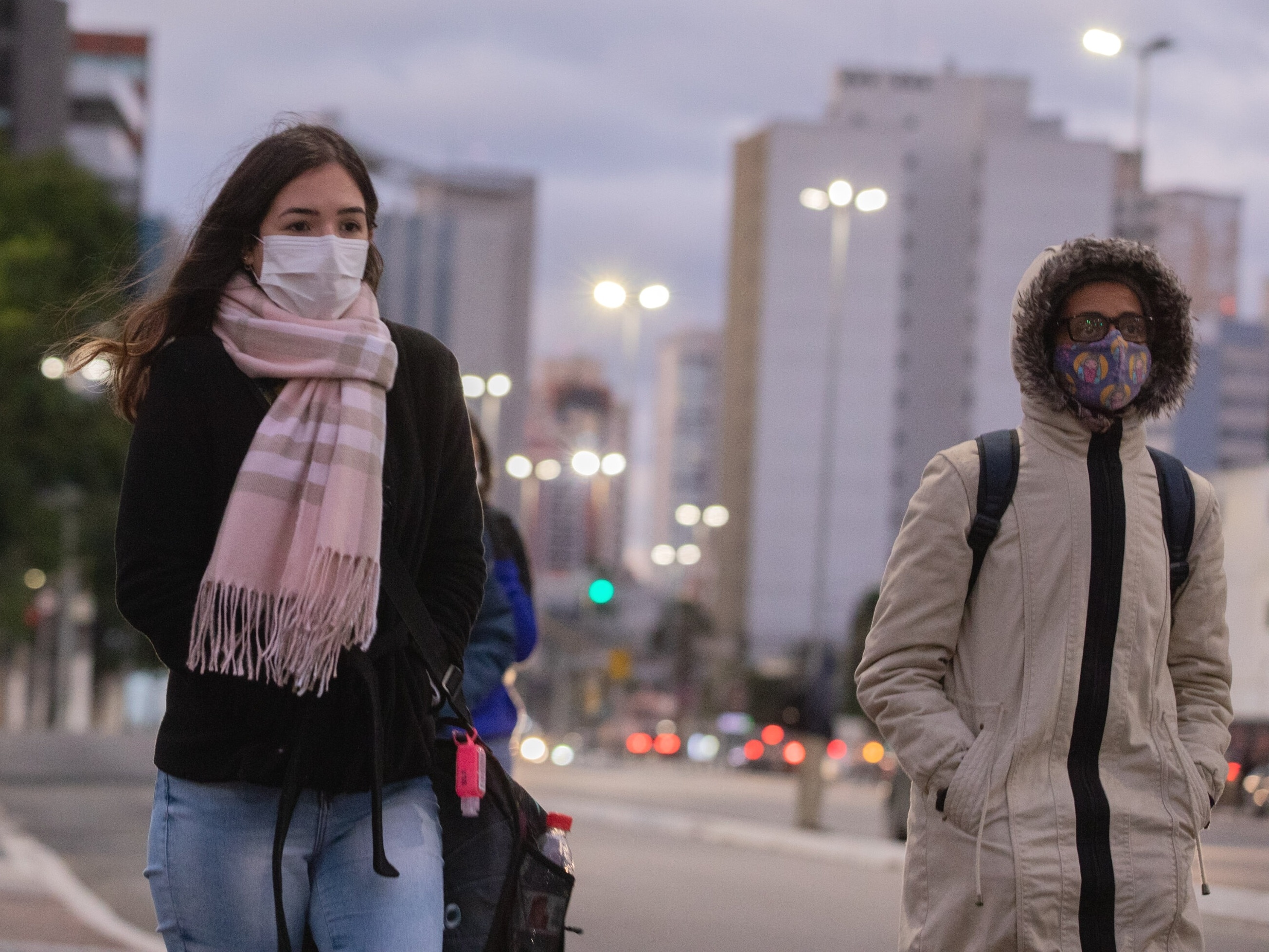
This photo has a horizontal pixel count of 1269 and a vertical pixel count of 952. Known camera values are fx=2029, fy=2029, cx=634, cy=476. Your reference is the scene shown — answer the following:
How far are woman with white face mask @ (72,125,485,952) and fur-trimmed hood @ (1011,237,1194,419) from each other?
1.36 m

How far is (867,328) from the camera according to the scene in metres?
134

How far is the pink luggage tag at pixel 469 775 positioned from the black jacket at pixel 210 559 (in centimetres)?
7

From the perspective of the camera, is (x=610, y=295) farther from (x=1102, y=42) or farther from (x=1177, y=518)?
(x=1177, y=518)

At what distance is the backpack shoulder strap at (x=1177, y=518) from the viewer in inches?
156

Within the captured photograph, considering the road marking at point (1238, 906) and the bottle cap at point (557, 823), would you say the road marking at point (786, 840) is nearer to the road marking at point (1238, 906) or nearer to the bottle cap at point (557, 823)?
the road marking at point (1238, 906)

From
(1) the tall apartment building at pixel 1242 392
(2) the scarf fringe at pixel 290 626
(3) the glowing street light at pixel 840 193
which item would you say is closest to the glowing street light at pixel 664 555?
(3) the glowing street light at pixel 840 193

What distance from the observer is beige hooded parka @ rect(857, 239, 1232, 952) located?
3.71m

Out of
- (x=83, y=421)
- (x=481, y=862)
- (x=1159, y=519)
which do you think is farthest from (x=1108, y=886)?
(x=83, y=421)

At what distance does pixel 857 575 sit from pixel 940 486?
132m

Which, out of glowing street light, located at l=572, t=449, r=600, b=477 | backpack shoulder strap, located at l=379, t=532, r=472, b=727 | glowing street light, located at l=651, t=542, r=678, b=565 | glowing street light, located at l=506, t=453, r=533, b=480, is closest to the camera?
backpack shoulder strap, located at l=379, t=532, r=472, b=727

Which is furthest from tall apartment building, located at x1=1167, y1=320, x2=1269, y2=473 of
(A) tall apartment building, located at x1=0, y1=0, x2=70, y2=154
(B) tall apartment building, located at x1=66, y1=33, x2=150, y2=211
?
(A) tall apartment building, located at x1=0, y1=0, x2=70, y2=154

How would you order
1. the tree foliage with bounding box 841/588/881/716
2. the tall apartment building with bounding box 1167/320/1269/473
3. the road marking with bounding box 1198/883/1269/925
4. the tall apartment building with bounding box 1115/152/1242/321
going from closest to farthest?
the road marking with bounding box 1198/883/1269/925 → the tree foliage with bounding box 841/588/881/716 → the tall apartment building with bounding box 1115/152/1242/321 → the tall apartment building with bounding box 1167/320/1269/473

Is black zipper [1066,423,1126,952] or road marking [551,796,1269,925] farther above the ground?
black zipper [1066,423,1126,952]

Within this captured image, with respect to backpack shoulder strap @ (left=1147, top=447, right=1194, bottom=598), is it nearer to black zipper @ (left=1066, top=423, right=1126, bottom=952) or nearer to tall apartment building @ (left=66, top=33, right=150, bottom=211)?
black zipper @ (left=1066, top=423, right=1126, bottom=952)
